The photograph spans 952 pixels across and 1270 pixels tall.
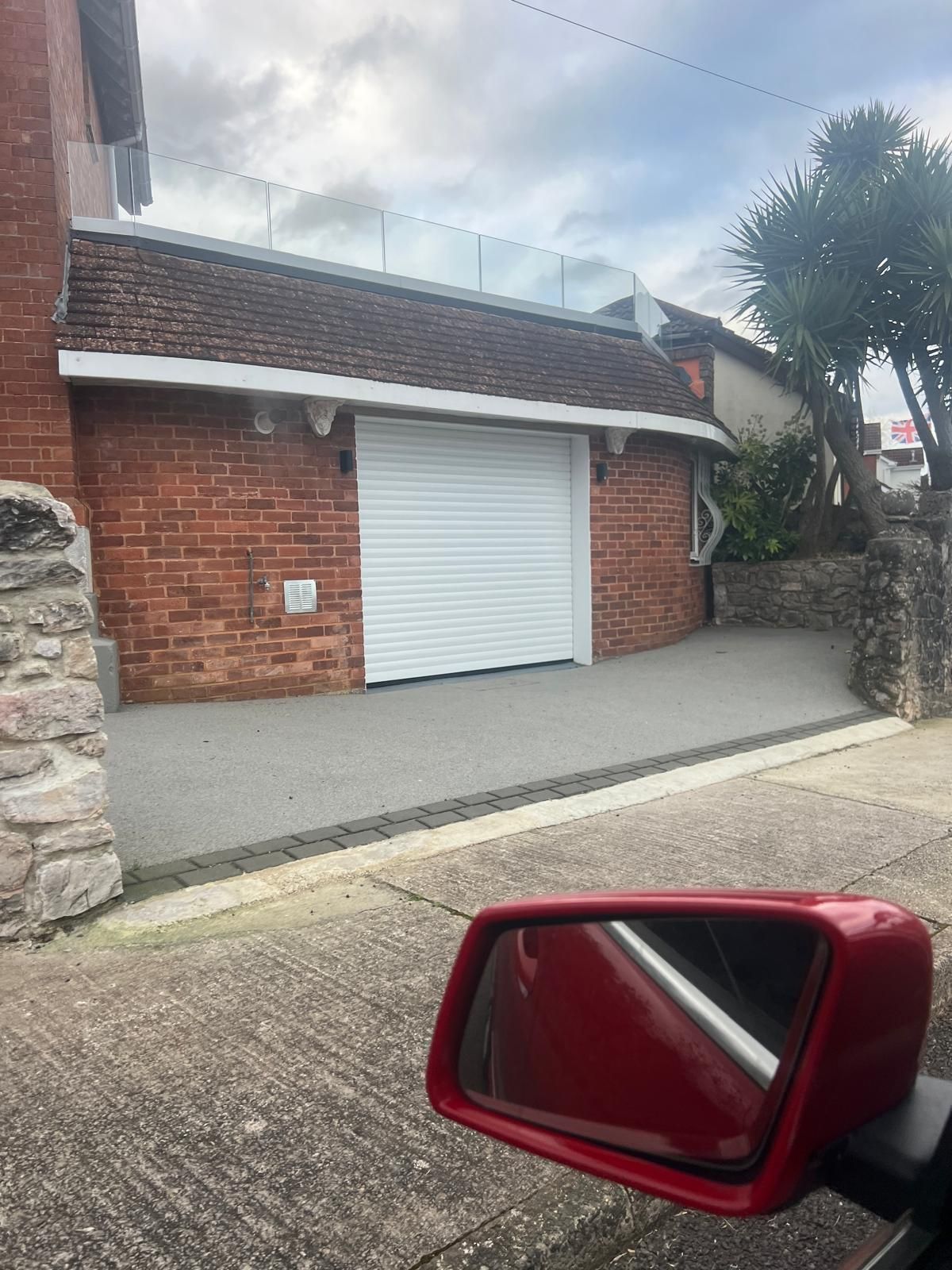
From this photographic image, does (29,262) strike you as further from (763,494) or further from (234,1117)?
(763,494)

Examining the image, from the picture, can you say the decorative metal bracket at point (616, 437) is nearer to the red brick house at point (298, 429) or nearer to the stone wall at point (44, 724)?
the red brick house at point (298, 429)

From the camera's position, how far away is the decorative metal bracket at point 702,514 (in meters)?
13.1

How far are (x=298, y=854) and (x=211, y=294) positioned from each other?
18.5 feet

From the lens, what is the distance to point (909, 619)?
8.41m

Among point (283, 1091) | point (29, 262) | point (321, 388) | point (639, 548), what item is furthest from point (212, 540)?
point (283, 1091)

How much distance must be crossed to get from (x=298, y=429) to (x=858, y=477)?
24.7ft

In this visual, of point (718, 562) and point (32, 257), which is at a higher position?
point (32, 257)

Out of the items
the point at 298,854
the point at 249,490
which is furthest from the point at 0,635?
the point at 249,490

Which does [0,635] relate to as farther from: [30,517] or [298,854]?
[298,854]

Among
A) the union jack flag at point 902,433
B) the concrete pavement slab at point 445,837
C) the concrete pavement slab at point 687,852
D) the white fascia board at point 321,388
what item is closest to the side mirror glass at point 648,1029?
the concrete pavement slab at point 687,852

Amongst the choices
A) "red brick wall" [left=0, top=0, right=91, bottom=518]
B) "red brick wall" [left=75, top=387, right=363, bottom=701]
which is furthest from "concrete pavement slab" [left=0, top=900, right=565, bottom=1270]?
"red brick wall" [left=0, top=0, right=91, bottom=518]

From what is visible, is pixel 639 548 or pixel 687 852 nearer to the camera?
pixel 687 852

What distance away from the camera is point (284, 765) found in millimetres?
6238

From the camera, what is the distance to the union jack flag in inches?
1804
